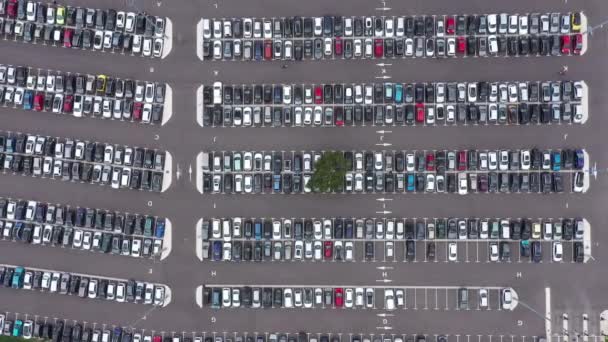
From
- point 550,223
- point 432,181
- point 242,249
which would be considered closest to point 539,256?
point 550,223

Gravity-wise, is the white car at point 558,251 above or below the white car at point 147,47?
below

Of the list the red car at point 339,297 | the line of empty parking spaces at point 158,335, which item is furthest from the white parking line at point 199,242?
the red car at point 339,297

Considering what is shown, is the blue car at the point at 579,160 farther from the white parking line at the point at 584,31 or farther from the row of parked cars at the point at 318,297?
the row of parked cars at the point at 318,297

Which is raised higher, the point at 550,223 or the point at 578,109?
the point at 578,109

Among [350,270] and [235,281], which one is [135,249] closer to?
[235,281]

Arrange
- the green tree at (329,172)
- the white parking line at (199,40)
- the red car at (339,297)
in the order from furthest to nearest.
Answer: the white parking line at (199,40) → the red car at (339,297) → the green tree at (329,172)

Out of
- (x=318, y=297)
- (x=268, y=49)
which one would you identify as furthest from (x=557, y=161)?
(x=268, y=49)

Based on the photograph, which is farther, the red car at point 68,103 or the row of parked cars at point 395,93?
the red car at point 68,103
